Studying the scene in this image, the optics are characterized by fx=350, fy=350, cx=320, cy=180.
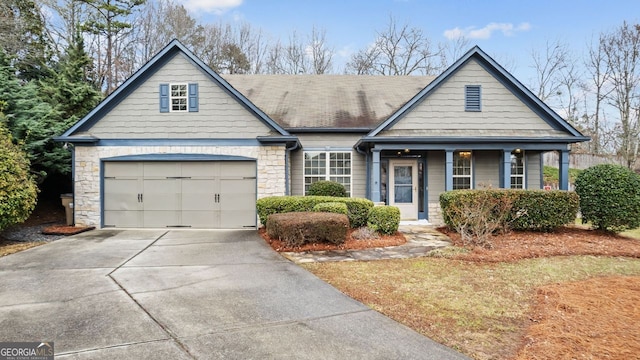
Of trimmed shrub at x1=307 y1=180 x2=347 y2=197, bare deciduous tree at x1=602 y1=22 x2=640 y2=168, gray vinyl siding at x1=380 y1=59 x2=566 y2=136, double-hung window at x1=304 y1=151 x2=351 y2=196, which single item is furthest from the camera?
bare deciduous tree at x1=602 y1=22 x2=640 y2=168

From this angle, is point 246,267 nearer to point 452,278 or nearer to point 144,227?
point 452,278

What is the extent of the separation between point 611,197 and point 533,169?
3.70m

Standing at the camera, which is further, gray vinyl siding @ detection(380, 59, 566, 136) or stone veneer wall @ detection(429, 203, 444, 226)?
stone veneer wall @ detection(429, 203, 444, 226)

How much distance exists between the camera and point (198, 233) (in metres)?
10.4

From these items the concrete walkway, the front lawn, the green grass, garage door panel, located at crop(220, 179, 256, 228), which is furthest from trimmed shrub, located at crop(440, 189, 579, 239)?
garage door panel, located at crop(220, 179, 256, 228)

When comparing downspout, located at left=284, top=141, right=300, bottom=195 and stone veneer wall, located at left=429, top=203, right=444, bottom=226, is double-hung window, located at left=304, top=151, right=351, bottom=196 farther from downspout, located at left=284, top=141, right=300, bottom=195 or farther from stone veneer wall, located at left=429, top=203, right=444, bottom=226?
stone veneer wall, located at left=429, top=203, right=444, bottom=226

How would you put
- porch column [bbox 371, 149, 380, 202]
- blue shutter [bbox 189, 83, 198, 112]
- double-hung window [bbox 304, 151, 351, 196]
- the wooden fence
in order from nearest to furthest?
blue shutter [bbox 189, 83, 198, 112] → porch column [bbox 371, 149, 380, 202] → double-hung window [bbox 304, 151, 351, 196] → the wooden fence

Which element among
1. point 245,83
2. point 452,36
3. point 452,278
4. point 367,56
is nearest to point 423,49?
point 452,36

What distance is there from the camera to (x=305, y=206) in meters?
9.98

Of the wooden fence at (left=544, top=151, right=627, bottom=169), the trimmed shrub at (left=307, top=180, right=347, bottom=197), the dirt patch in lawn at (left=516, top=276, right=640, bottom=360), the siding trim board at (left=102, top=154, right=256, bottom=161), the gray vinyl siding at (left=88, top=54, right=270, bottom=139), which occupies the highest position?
the gray vinyl siding at (left=88, top=54, right=270, bottom=139)

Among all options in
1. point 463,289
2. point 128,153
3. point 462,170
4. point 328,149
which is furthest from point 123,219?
point 462,170

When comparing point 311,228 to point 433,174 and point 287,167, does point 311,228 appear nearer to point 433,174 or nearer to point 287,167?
point 287,167

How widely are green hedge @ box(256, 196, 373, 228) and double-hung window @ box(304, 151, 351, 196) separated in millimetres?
2928

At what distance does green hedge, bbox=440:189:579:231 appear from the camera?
9633 millimetres
